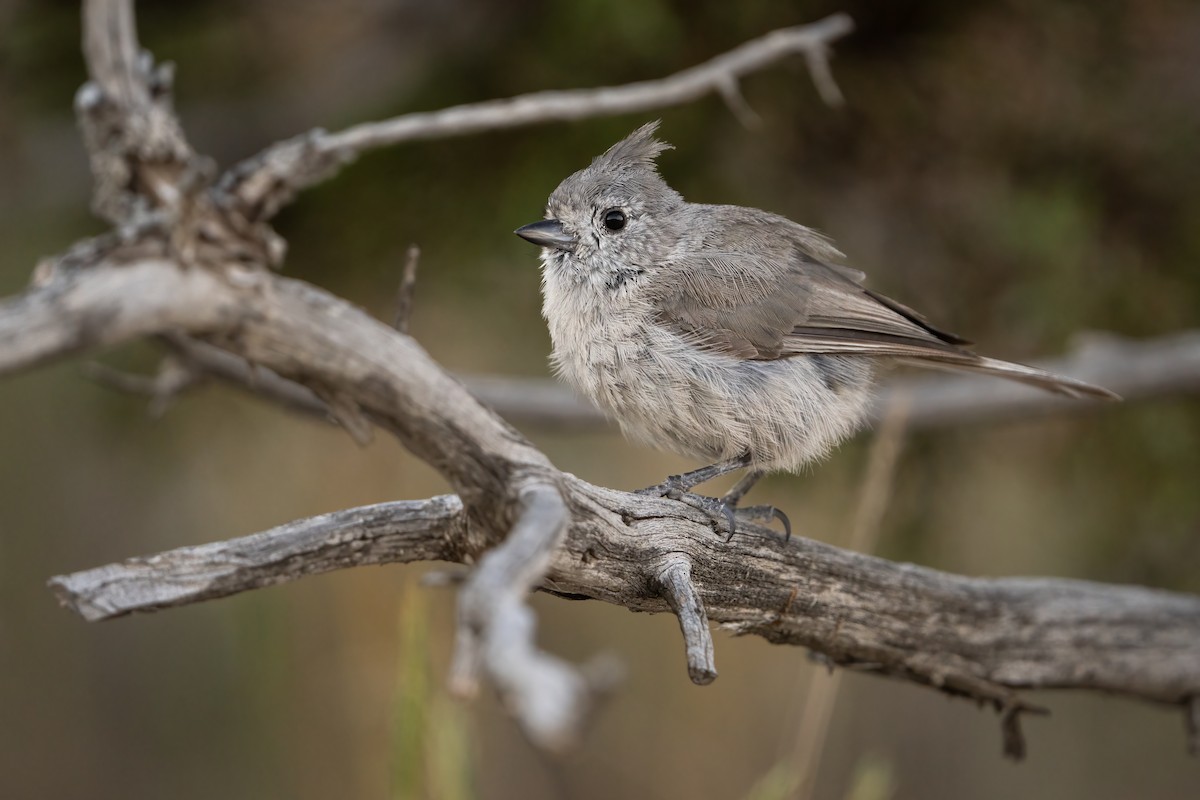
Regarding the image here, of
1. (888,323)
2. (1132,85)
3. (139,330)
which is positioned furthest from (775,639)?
(1132,85)

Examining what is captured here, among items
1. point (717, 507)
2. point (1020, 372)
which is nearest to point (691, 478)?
point (717, 507)

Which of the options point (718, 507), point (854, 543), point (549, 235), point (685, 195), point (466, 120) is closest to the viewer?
point (718, 507)

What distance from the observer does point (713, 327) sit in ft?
9.61

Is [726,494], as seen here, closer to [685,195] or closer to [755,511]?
[755,511]

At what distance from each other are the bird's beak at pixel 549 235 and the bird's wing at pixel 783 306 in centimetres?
26

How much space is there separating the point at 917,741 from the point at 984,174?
9.54 ft

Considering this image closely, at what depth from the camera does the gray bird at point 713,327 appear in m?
2.85

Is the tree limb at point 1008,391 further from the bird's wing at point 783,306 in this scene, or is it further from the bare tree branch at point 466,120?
the bare tree branch at point 466,120

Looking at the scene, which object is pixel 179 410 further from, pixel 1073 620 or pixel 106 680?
pixel 1073 620

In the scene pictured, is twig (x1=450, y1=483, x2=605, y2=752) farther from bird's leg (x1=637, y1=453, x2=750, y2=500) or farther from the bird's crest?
the bird's crest

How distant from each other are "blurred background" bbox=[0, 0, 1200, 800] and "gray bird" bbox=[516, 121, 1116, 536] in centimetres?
106

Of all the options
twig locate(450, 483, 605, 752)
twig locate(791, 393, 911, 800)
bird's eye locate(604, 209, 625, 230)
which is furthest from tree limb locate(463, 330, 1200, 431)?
twig locate(450, 483, 605, 752)

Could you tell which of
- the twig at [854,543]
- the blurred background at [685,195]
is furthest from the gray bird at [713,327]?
the blurred background at [685,195]

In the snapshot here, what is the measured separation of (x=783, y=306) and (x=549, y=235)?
0.63 meters
